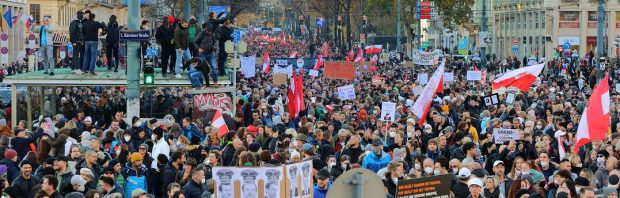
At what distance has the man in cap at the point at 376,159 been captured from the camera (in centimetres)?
1708

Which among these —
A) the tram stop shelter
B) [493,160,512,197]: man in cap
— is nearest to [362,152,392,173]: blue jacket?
[493,160,512,197]: man in cap

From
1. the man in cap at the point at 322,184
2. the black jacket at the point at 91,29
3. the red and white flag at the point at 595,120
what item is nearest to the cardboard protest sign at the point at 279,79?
the black jacket at the point at 91,29

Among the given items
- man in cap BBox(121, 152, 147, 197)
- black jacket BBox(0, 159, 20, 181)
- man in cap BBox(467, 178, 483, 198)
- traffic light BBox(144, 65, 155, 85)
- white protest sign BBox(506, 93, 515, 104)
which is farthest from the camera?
white protest sign BBox(506, 93, 515, 104)

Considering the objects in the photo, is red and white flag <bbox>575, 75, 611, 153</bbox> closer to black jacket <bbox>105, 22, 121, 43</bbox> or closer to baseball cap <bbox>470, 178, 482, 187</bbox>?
baseball cap <bbox>470, 178, 482, 187</bbox>

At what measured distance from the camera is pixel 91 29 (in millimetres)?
27125

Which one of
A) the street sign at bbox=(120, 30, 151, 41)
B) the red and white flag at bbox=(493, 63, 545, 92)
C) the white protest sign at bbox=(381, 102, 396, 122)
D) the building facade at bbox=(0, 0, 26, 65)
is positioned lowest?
the white protest sign at bbox=(381, 102, 396, 122)

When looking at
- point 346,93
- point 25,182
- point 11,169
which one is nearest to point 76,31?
point 346,93

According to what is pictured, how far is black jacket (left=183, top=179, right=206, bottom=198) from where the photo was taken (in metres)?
14.6

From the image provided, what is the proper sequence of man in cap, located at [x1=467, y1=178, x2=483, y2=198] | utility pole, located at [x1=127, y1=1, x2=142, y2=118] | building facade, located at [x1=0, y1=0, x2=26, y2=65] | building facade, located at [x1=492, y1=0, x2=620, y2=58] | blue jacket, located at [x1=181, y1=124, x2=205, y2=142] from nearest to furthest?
man in cap, located at [x1=467, y1=178, x2=483, y2=198], blue jacket, located at [x1=181, y1=124, x2=205, y2=142], utility pole, located at [x1=127, y1=1, x2=142, y2=118], building facade, located at [x1=0, y1=0, x2=26, y2=65], building facade, located at [x1=492, y1=0, x2=620, y2=58]

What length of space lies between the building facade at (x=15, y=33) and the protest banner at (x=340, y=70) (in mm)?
35602

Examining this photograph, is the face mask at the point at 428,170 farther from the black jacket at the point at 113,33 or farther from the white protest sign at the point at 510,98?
the white protest sign at the point at 510,98

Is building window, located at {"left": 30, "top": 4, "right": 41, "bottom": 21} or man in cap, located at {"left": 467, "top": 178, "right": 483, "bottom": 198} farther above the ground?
building window, located at {"left": 30, "top": 4, "right": 41, "bottom": 21}

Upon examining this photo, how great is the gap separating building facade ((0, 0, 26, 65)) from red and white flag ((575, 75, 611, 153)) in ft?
201

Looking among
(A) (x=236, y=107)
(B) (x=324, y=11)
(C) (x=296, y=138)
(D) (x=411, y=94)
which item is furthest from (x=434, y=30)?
(C) (x=296, y=138)
